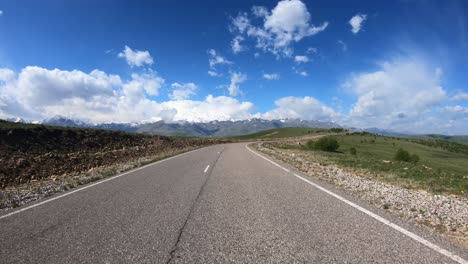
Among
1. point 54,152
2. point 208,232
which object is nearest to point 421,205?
point 208,232

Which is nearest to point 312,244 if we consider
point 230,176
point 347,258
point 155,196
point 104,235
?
point 347,258

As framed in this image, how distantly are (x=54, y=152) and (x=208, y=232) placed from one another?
27.4m

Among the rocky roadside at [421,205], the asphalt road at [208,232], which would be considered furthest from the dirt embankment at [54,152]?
the rocky roadside at [421,205]

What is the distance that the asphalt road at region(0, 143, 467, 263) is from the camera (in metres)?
4.74

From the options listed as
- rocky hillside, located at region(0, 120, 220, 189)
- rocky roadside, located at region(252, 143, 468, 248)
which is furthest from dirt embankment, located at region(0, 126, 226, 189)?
rocky roadside, located at region(252, 143, 468, 248)

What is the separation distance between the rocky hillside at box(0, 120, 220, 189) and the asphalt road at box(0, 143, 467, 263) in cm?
881

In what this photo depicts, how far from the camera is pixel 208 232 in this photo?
19.1 feet

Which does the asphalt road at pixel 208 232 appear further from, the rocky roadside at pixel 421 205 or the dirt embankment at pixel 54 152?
the dirt embankment at pixel 54 152

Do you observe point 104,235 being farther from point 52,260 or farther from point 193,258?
point 193,258

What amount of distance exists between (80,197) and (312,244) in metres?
7.31

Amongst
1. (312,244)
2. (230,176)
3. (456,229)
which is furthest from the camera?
(230,176)

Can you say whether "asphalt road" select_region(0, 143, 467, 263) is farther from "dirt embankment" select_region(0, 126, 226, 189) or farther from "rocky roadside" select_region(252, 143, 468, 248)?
"dirt embankment" select_region(0, 126, 226, 189)

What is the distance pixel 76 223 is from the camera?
6582 mm

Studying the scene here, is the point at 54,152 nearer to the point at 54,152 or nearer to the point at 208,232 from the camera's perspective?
the point at 54,152
